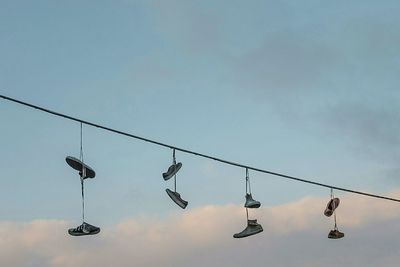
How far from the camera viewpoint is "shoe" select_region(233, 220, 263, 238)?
40.0 ft

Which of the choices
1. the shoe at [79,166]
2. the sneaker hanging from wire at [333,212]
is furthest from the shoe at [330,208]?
the shoe at [79,166]

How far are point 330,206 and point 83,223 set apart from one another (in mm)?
5015

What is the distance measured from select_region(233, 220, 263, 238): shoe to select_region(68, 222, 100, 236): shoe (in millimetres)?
2817

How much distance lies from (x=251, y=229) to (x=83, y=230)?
125 inches

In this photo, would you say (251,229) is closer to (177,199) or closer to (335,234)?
(177,199)

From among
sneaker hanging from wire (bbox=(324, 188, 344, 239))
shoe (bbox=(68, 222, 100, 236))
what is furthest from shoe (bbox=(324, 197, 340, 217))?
shoe (bbox=(68, 222, 100, 236))

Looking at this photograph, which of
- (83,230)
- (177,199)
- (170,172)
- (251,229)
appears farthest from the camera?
(251,229)

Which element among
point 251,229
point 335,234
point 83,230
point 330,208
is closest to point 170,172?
point 83,230

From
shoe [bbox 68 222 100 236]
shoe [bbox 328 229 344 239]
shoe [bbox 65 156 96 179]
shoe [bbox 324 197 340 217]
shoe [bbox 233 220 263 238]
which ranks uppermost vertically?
shoe [bbox 324 197 340 217]

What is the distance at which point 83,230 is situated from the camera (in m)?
10.2

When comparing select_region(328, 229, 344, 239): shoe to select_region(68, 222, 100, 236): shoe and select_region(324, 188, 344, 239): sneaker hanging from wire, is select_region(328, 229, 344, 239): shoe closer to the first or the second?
select_region(324, 188, 344, 239): sneaker hanging from wire

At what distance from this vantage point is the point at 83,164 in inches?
377

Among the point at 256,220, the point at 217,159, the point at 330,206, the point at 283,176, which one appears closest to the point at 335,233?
the point at 330,206

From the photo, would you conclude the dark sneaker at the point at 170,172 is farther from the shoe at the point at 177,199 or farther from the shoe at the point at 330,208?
the shoe at the point at 330,208
